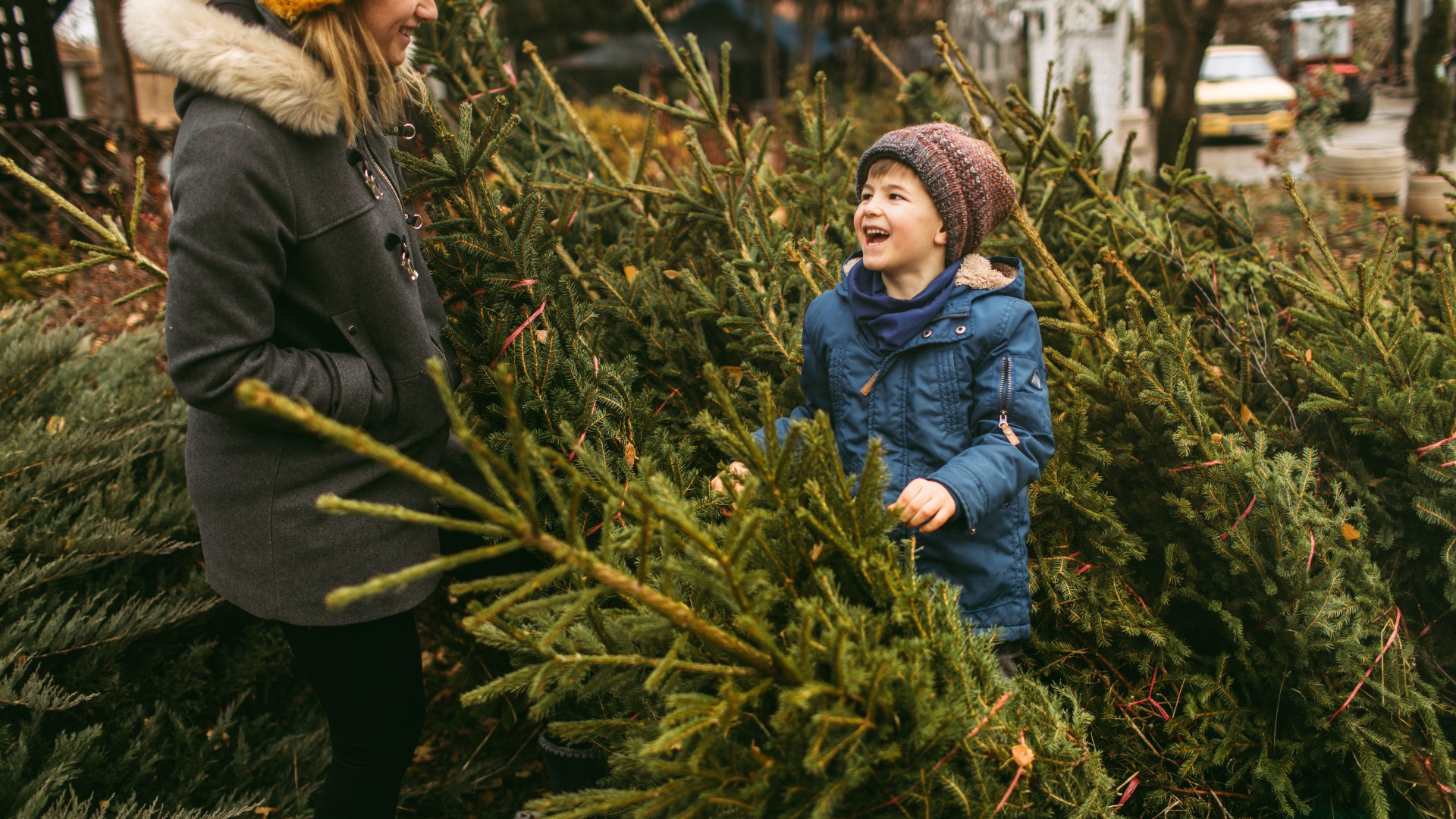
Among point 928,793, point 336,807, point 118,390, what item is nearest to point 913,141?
point 928,793

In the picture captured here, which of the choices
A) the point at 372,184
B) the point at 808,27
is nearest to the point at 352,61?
the point at 372,184

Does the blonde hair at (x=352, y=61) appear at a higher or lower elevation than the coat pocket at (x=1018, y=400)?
higher

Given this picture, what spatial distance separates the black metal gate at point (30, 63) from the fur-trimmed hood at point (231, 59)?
8820 mm

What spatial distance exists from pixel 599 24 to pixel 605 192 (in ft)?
76.7

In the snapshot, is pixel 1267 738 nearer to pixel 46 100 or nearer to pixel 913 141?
pixel 913 141

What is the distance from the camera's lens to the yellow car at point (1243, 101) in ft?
49.2

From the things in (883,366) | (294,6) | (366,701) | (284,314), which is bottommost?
(366,701)

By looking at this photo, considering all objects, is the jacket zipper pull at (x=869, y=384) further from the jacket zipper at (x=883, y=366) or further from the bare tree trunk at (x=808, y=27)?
the bare tree trunk at (x=808, y=27)

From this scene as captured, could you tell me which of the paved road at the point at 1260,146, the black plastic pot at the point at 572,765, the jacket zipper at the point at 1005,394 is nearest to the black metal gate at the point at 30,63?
the black plastic pot at the point at 572,765

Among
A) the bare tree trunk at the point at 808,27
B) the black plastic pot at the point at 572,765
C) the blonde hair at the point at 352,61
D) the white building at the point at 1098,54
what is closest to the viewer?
the blonde hair at the point at 352,61

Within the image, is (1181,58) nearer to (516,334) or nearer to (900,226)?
(900,226)

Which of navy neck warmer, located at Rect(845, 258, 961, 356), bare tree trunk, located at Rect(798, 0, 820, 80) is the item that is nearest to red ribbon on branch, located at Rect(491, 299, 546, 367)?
navy neck warmer, located at Rect(845, 258, 961, 356)

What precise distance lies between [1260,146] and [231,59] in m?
17.4

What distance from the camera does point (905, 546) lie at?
1596mm
